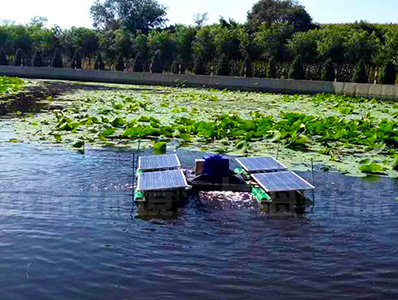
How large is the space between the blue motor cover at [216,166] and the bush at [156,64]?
46.8 m

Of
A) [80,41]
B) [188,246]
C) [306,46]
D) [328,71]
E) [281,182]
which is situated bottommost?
[188,246]

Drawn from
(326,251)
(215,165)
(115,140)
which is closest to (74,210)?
(215,165)

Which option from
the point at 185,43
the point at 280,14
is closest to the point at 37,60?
the point at 185,43

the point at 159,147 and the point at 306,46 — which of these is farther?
the point at 306,46

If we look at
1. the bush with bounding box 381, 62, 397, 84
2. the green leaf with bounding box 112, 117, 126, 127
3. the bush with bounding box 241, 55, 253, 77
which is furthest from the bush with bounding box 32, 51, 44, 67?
the green leaf with bounding box 112, 117, 126, 127

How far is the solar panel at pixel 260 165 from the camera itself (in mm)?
9258

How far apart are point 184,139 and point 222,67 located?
36.7m

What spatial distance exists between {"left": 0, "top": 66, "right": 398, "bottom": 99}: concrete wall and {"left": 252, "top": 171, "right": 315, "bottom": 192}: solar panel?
3138 cm

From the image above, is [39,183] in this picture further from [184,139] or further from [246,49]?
[246,49]

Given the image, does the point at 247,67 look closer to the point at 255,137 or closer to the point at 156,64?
the point at 156,64

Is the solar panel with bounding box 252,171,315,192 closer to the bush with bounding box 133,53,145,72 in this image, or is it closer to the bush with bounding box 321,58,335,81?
the bush with bounding box 321,58,335,81

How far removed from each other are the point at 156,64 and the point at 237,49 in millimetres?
8896

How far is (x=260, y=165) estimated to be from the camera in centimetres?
945

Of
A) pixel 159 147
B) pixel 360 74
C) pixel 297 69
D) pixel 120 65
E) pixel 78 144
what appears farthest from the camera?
pixel 120 65
